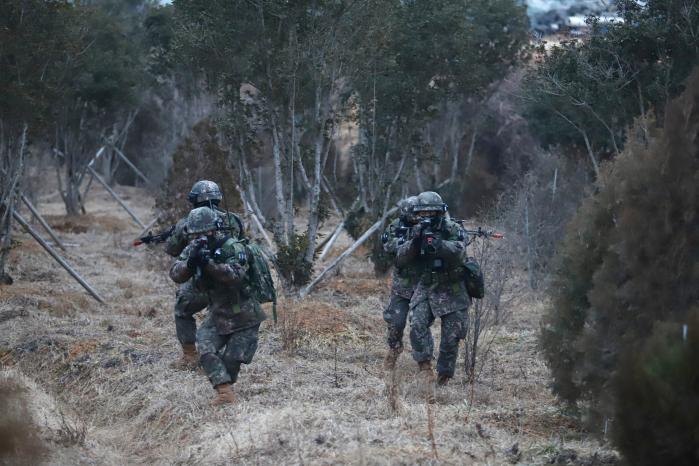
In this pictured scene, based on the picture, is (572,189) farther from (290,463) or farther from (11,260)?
(290,463)

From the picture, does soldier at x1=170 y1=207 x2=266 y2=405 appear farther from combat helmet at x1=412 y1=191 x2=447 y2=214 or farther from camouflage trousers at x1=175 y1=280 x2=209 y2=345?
combat helmet at x1=412 y1=191 x2=447 y2=214

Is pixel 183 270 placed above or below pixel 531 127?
below

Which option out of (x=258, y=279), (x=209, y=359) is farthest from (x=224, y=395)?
(x=258, y=279)

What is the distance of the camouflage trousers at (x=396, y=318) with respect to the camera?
27.7 ft

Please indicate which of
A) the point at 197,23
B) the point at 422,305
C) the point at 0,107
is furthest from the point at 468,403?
the point at 0,107

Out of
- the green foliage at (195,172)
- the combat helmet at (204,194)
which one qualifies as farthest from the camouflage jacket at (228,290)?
the green foliage at (195,172)

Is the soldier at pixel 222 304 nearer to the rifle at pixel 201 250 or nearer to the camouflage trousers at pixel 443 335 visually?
the rifle at pixel 201 250

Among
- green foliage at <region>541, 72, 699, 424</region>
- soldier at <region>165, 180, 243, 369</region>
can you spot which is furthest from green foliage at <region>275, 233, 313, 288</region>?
green foliage at <region>541, 72, 699, 424</region>

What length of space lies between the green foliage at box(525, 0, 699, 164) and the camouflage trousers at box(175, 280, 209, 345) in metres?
5.29

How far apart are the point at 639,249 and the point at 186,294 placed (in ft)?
14.3

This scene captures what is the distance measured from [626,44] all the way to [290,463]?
24.7 feet

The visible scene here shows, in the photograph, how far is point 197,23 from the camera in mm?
11984

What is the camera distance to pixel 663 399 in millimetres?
4094

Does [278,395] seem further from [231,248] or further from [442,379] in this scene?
[442,379]
